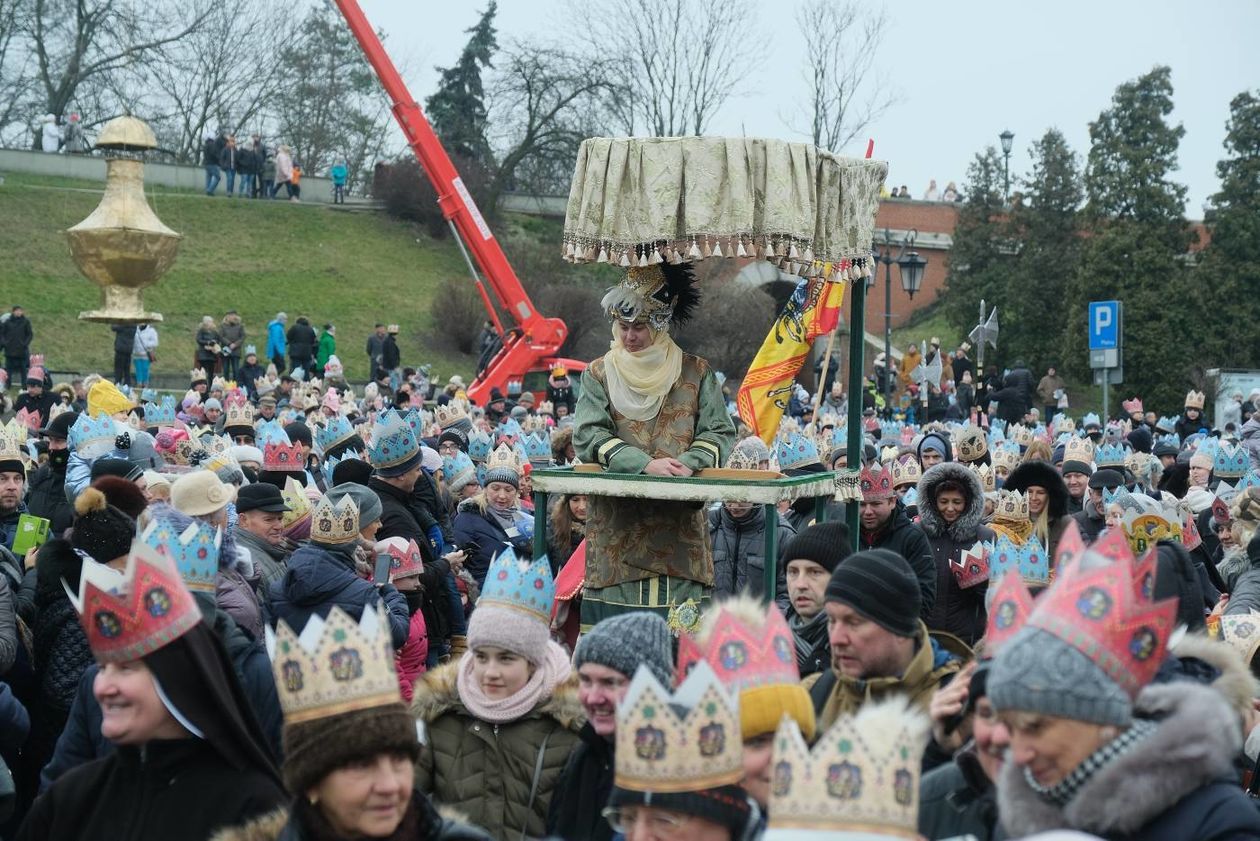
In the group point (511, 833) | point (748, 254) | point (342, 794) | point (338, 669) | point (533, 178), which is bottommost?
point (511, 833)

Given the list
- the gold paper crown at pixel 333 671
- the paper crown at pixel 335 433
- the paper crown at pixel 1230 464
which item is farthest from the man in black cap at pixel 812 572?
the paper crown at pixel 1230 464

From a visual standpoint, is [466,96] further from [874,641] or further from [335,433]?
[874,641]

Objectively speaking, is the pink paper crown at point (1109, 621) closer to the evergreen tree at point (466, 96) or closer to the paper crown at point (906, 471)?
the paper crown at point (906, 471)

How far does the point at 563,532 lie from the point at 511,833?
465 cm

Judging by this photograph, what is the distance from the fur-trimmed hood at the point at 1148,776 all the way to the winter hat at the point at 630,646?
1.38 meters

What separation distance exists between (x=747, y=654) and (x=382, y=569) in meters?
3.66

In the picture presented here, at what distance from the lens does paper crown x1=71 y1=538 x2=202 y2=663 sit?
4.13 meters

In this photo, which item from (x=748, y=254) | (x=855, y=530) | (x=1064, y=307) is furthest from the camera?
(x=1064, y=307)

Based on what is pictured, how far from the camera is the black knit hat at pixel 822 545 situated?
6434mm

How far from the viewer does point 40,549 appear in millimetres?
7195

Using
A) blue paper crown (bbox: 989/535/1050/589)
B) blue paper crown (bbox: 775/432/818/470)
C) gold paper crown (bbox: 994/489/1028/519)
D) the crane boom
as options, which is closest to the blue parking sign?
blue paper crown (bbox: 775/432/818/470)

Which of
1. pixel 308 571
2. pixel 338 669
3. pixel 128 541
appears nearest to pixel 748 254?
pixel 308 571

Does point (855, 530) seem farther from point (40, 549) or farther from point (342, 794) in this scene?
point (342, 794)

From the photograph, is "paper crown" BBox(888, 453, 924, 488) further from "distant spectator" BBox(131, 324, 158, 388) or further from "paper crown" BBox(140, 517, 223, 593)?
"distant spectator" BBox(131, 324, 158, 388)
